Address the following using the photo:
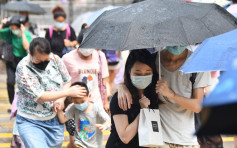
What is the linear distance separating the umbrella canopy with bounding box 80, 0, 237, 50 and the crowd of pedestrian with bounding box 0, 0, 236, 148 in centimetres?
33

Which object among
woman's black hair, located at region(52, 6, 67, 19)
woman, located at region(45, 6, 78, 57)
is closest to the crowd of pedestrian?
woman, located at region(45, 6, 78, 57)

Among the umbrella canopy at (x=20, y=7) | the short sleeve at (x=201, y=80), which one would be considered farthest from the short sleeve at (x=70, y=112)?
the umbrella canopy at (x=20, y=7)

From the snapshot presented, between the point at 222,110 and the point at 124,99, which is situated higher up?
the point at 222,110

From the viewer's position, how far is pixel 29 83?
4.75 meters

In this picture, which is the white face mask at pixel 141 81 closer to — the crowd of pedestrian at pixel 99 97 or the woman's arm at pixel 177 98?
the crowd of pedestrian at pixel 99 97

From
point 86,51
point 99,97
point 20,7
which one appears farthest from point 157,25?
point 20,7

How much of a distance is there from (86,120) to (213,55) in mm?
2773

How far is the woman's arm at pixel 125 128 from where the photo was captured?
147 inches

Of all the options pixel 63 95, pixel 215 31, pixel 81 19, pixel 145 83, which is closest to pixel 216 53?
pixel 215 31

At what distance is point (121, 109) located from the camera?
3.82m

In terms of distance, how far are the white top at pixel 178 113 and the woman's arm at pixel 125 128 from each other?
0.97ft

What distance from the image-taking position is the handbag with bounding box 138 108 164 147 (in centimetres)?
370

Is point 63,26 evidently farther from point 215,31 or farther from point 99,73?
point 215,31

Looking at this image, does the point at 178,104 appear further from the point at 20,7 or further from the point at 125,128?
the point at 20,7
